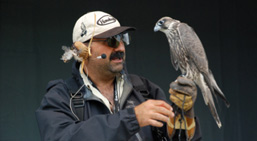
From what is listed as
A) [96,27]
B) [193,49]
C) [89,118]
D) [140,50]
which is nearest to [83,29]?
[96,27]

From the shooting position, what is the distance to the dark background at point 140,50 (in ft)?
A: 11.3

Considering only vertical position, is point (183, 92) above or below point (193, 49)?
below

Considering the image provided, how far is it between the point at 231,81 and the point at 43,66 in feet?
8.14

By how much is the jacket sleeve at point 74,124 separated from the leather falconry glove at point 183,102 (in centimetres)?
26

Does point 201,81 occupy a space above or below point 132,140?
above

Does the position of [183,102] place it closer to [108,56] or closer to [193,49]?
[193,49]

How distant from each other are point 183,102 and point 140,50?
246 centimetres

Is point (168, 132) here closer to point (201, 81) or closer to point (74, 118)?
point (201, 81)

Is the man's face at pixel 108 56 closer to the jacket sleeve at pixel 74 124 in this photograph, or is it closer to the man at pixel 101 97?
the man at pixel 101 97

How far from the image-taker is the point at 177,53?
5.41 feet

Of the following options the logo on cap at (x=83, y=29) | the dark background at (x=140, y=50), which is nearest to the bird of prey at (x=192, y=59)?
the logo on cap at (x=83, y=29)

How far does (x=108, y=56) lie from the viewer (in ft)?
6.18

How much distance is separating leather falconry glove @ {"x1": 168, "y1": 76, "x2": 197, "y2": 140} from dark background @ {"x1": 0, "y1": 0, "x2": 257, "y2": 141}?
87.8 inches

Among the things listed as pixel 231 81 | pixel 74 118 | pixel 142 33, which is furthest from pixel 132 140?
pixel 231 81
